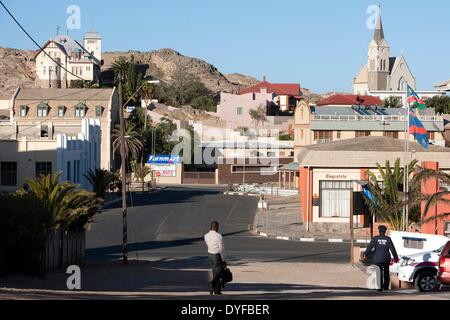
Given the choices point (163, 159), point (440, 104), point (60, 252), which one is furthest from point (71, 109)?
point (440, 104)

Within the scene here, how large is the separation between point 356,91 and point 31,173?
130697 millimetres

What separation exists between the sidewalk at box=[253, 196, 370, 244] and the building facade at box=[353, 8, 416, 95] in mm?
119283

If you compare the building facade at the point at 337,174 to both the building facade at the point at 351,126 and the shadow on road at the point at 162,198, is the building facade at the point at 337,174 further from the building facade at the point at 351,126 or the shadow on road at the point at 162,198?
the building facade at the point at 351,126

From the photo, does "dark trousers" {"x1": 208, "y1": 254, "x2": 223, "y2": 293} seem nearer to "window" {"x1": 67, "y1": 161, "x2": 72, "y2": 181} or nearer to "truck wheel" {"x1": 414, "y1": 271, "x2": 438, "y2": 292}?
"truck wheel" {"x1": 414, "y1": 271, "x2": 438, "y2": 292}

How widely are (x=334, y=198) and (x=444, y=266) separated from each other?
25056 mm

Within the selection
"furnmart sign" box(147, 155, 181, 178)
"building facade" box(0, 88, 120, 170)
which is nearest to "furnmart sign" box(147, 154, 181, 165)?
"furnmart sign" box(147, 155, 181, 178)

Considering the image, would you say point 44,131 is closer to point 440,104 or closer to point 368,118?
point 368,118

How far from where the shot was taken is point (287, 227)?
49.4 meters

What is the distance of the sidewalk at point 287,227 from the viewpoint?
1745 inches

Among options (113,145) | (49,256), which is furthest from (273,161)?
(49,256)

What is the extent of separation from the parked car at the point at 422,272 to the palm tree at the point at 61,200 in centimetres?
1022

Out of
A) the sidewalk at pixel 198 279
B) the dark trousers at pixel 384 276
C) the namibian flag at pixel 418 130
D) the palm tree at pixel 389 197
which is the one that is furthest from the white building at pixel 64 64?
the dark trousers at pixel 384 276

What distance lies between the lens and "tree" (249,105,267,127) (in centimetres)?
14412

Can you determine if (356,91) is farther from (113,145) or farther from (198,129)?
(113,145)
